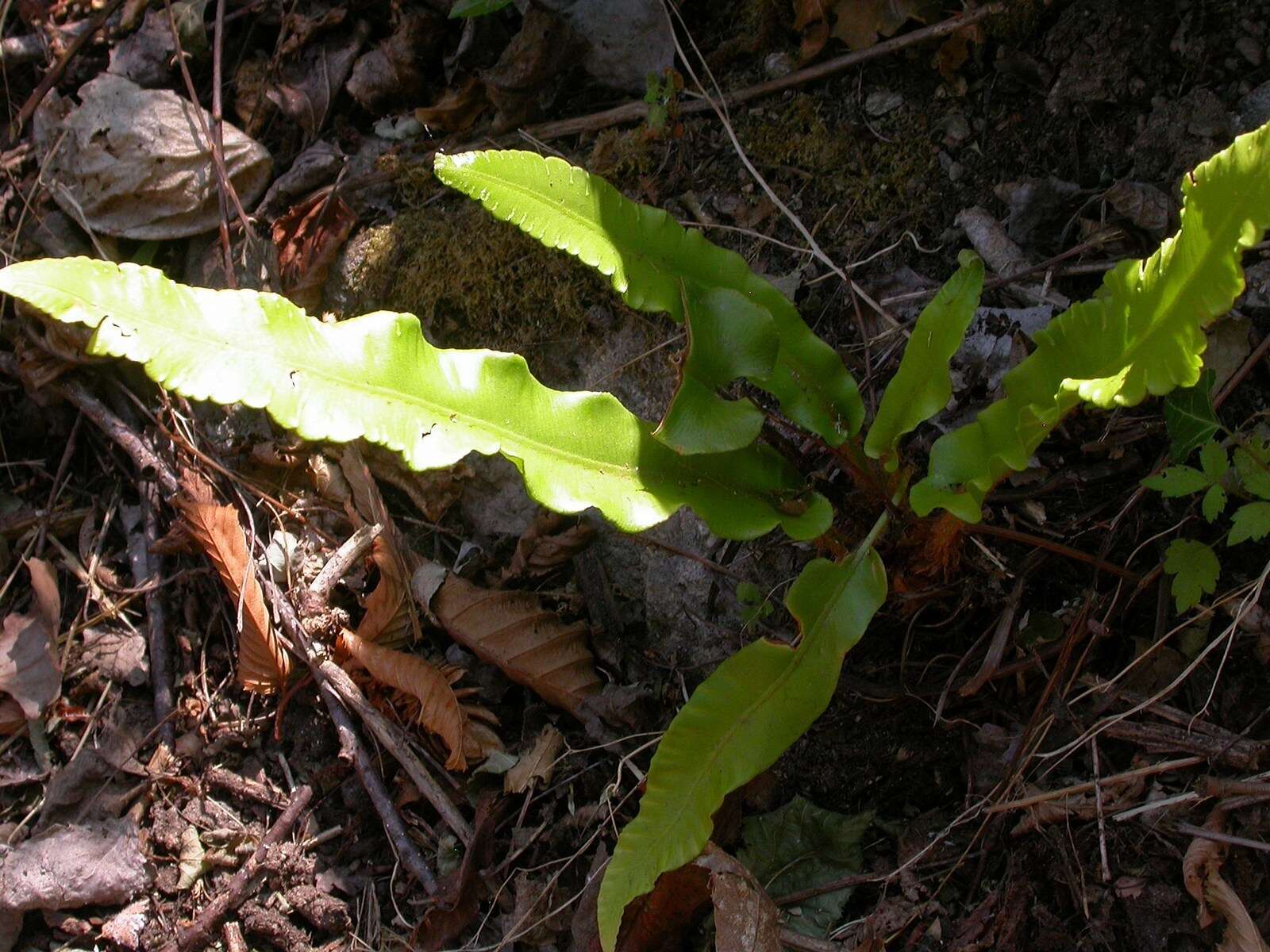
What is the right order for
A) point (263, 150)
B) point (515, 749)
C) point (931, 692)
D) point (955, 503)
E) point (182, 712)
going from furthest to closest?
1. point (263, 150)
2. point (182, 712)
3. point (515, 749)
4. point (931, 692)
5. point (955, 503)

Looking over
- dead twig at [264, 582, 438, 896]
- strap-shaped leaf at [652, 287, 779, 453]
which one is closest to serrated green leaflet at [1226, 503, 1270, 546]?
strap-shaped leaf at [652, 287, 779, 453]

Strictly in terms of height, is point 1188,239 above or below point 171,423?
above

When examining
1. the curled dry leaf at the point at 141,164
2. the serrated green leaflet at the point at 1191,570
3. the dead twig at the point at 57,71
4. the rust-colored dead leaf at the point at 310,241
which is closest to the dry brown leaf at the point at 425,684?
the rust-colored dead leaf at the point at 310,241

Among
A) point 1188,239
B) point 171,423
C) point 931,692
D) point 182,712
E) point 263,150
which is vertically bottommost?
point 182,712

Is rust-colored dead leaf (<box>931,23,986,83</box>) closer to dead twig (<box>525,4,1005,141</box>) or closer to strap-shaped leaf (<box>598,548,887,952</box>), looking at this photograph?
dead twig (<box>525,4,1005,141</box>)

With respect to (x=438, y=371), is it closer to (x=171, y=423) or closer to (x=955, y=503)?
(x=955, y=503)

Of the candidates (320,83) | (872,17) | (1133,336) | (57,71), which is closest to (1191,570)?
(1133,336)

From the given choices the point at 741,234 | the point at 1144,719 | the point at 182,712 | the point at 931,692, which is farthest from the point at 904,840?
the point at 182,712
